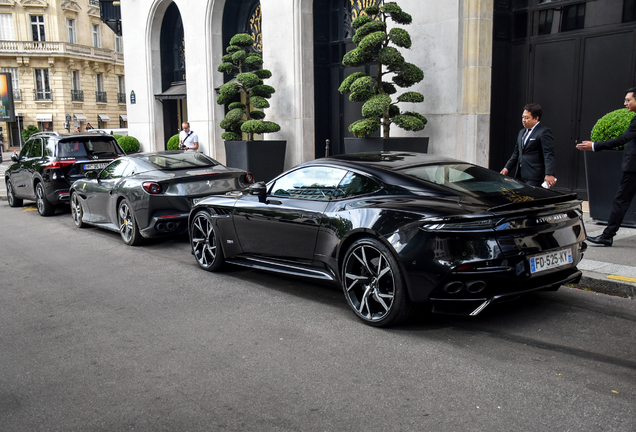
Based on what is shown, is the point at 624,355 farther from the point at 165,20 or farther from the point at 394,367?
the point at 165,20

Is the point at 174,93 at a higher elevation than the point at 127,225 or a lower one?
higher

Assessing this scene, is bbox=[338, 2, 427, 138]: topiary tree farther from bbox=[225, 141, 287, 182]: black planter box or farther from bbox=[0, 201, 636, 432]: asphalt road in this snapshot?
bbox=[0, 201, 636, 432]: asphalt road

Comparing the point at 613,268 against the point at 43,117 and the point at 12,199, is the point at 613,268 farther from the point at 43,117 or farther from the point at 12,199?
the point at 43,117

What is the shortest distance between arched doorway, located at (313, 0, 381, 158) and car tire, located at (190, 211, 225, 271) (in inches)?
347

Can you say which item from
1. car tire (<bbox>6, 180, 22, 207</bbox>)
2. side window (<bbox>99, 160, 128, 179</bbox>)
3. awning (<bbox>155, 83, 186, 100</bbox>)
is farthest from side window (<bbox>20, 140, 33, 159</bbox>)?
awning (<bbox>155, 83, 186, 100</bbox>)

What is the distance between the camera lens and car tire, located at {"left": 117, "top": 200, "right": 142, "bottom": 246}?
28.6 feet

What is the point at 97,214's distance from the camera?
32.6 ft

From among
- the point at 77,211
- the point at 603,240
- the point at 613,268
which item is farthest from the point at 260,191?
the point at 77,211

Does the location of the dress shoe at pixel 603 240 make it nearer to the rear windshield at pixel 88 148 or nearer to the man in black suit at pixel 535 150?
the man in black suit at pixel 535 150

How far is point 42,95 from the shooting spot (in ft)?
182

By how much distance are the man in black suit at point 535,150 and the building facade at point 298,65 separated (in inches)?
176

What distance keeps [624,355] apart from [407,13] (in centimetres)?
946

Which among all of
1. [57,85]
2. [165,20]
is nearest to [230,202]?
[165,20]

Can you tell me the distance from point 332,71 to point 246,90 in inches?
97.1
